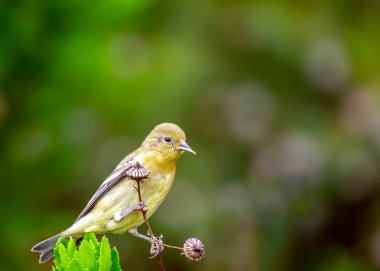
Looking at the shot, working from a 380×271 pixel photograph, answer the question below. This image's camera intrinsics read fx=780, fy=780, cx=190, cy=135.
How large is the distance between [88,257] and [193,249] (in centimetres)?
47

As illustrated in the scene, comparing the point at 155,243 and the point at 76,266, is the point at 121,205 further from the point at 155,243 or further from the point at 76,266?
the point at 76,266

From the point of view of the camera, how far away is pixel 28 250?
678cm

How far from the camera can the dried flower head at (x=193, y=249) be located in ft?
11.2

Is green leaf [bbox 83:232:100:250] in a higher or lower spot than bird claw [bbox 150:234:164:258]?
higher

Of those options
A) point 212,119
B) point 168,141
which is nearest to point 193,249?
point 168,141

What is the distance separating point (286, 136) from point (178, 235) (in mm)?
1621

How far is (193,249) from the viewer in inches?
136

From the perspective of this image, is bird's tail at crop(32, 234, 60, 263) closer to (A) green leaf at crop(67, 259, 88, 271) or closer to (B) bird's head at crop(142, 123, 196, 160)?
(B) bird's head at crop(142, 123, 196, 160)

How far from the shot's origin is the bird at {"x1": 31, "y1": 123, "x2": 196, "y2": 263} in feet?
15.9

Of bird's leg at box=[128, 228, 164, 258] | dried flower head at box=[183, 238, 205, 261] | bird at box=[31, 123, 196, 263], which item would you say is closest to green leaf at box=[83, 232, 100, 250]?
bird's leg at box=[128, 228, 164, 258]

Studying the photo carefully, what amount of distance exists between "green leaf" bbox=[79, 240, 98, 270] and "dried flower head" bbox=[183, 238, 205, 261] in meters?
0.41

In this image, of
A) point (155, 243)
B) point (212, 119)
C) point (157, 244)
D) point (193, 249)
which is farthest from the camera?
point (212, 119)

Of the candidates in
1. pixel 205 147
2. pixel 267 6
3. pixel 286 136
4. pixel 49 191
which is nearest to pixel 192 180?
pixel 205 147

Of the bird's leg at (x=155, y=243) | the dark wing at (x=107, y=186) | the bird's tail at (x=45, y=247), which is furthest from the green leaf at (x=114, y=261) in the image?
the dark wing at (x=107, y=186)
